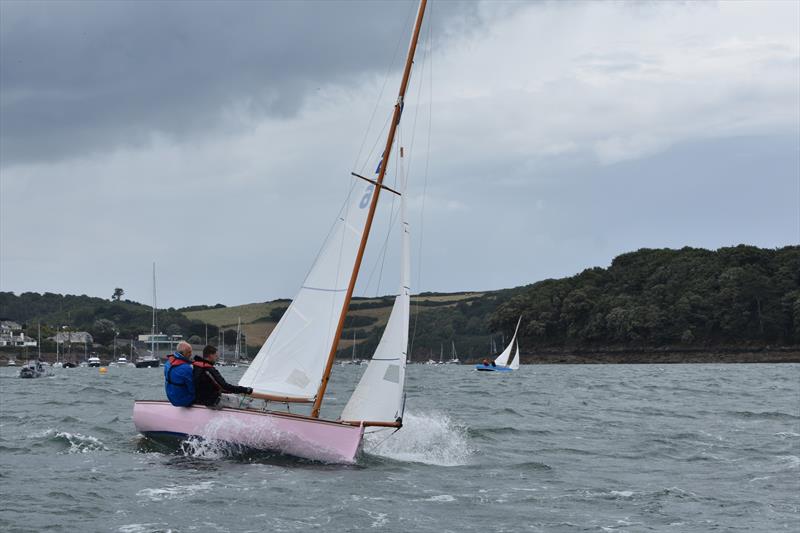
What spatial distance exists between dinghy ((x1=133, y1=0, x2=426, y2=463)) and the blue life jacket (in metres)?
0.19

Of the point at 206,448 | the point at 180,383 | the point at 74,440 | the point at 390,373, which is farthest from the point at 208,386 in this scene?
the point at 74,440

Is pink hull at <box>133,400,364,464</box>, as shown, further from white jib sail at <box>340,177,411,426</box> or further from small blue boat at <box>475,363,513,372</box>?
small blue boat at <box>475,363,513,372</box>

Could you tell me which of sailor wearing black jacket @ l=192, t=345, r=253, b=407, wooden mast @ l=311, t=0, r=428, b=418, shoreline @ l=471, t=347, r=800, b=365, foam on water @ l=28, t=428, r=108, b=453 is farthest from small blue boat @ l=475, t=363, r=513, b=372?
sailor wearing black jacket @ l=192, t=345, r=253, b=407

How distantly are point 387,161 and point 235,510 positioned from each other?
8.02m

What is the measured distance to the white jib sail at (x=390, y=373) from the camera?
16953 mm

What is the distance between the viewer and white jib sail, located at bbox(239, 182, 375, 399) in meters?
17.4

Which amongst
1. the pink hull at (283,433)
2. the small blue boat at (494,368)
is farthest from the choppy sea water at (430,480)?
the small blue boat at (494,368)

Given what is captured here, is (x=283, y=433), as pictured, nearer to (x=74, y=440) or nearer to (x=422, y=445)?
(x=422, y=445)

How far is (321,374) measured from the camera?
57.2 ft

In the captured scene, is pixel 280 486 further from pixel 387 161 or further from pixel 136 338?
pixel 136 338

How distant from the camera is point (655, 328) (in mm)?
122062

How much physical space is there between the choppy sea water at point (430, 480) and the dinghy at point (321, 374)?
0.39 m

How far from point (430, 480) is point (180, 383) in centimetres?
465

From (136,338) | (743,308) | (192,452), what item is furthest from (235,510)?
(136,338)
